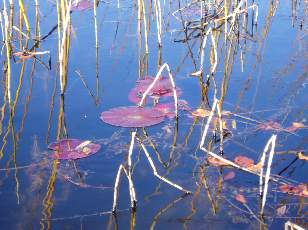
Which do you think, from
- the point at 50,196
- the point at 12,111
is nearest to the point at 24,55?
the point at 12,111

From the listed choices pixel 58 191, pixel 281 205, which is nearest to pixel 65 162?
pixel 58 191

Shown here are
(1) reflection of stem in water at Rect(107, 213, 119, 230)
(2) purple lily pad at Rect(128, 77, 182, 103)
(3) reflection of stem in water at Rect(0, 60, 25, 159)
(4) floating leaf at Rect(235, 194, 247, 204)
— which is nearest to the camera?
(1) reflection of stem in water at Rect(107, 213, 119, 230)

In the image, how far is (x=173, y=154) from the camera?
1785 millimetres

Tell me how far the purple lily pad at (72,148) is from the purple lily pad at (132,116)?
0.53 ft

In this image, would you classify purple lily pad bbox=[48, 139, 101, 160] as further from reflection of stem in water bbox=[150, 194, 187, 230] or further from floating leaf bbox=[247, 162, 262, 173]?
floating leaf bbox=[247, 162, 262, 173]

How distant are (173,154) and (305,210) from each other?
507 millimetres

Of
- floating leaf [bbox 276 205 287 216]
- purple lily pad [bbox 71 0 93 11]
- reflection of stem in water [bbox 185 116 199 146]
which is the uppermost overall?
purple lily pad [bbox 71 0 93 11]

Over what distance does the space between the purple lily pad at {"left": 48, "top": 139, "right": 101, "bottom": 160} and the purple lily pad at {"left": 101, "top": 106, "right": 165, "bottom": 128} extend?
16cm

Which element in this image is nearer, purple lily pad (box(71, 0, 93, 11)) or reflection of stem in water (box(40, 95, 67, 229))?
reflection of stem in water (box(40, 95, 67, 229))

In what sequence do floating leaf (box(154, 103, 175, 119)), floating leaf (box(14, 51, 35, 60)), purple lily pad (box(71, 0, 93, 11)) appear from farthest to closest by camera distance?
purple lily pad (box(71, 0, 93, 11))
floating leaf (box(14, 51, 35, 60))
floating leaf (box(154, 103, 175, 119))

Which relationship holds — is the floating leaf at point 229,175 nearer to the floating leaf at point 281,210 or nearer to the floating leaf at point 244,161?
the floating leaf at point 244,161

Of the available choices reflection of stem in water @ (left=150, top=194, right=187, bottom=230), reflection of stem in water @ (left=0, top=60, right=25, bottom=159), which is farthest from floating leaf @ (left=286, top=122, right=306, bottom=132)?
reflection of stem in water @ (left=0, top=60, right=25, bottom=159)

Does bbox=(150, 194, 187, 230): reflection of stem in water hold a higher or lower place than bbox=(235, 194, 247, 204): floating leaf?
lower

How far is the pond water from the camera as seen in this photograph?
1489 millimetres
